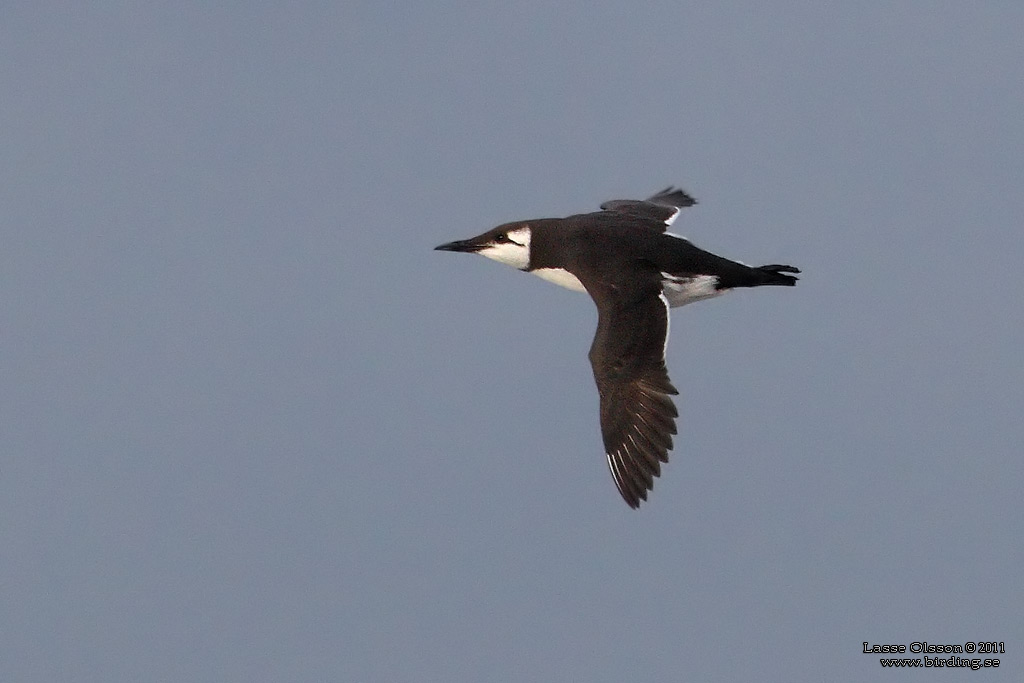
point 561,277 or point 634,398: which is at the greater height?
point 561,277

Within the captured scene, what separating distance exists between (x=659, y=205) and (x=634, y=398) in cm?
458

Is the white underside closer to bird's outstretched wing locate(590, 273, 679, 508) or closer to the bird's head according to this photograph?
the bird's head

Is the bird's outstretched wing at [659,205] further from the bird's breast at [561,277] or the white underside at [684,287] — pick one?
the white underside at [684,287]

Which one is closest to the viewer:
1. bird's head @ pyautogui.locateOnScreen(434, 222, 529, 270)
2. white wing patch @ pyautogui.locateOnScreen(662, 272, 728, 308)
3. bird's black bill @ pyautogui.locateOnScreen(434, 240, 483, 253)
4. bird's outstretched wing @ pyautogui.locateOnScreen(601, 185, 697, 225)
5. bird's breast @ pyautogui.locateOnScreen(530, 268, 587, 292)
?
white wing patch @ pyautogui.locateOnScreen(662, 272, 728, 308)

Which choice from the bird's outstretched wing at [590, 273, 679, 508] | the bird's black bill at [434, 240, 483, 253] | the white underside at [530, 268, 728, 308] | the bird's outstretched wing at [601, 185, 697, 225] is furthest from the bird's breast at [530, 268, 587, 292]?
the bird's outstretched wing at [590, 273, 679, 508]

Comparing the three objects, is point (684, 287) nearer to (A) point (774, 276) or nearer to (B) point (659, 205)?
(A) point (774, 276)

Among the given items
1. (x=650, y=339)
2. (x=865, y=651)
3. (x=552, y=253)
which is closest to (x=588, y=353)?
(x=650, y=339)

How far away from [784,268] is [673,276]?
107 centimetres

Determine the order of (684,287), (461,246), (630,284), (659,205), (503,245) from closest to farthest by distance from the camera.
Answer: (630,284)
(684,287)
(503,245)
(461,246)
(659,205)

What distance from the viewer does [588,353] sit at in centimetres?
1514

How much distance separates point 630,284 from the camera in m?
15.5

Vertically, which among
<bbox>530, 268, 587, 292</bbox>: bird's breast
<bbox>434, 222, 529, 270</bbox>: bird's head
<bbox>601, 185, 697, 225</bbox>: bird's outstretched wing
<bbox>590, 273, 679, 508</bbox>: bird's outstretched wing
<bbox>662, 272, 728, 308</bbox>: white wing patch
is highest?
<bbox>601, 185, 697, 225</bbox>: bird's outstretched wing

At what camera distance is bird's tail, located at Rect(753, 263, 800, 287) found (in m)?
16.1

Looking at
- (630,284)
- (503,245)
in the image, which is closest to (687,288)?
(630,284)
